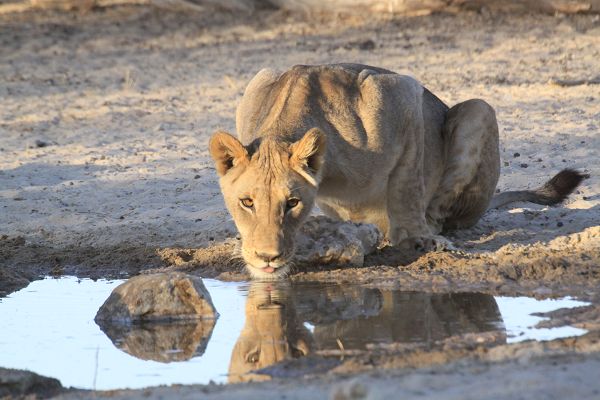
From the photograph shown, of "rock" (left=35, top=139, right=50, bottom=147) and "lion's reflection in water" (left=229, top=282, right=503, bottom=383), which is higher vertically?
"lion's reflection in water" (left=229, top=282, right=503, bottom=383)

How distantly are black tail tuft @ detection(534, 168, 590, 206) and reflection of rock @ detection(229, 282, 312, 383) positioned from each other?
214cm

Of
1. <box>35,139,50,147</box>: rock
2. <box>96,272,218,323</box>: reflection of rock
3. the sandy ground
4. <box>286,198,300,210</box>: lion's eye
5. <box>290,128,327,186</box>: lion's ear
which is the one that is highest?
<box>290,128,327,186</box>: lion's ear

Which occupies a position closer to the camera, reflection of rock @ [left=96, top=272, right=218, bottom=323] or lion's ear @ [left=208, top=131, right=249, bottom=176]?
reflection of rock @ [left=96, top=272, right=218, bottom=323]

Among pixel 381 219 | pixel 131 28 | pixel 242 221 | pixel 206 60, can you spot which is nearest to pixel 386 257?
pixel 381 219

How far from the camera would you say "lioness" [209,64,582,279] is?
639 centimetres

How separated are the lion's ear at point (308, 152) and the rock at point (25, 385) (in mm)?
2101

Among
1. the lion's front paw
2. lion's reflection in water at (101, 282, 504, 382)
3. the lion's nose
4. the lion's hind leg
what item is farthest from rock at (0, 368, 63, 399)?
the lion's hind leg

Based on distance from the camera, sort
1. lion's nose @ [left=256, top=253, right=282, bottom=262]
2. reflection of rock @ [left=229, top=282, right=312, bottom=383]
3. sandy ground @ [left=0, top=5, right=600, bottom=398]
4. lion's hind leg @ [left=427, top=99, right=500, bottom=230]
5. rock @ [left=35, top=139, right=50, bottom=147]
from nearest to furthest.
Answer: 1. reflection of rock @ [left=229, top=282, right=312, bottom=383]
2. lion's nose @ [left=256, top=253, right=282, bottom=262]
3. sandy ground @ [left=0, top=5, right=600, bottom=398]
4. lion's hind leg @ [left=427, top=99, right=500, bottom=230]
5. rock @ [left=35, top=139, right=50, bottom=147]

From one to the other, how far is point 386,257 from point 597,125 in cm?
331

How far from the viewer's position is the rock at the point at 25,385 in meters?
4.64

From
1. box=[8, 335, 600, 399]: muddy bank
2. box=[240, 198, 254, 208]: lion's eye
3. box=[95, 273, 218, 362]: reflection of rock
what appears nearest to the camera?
box=[8, 335, 600, 399]: muddy bank

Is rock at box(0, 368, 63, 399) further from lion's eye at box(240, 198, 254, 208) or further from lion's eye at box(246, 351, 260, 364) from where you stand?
lion's eye at box(240, 198, 254, 208)

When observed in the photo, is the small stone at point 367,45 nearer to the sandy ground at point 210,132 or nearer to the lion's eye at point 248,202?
the sandy ground at point 210,132

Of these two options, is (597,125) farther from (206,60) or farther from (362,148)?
(206,60)
